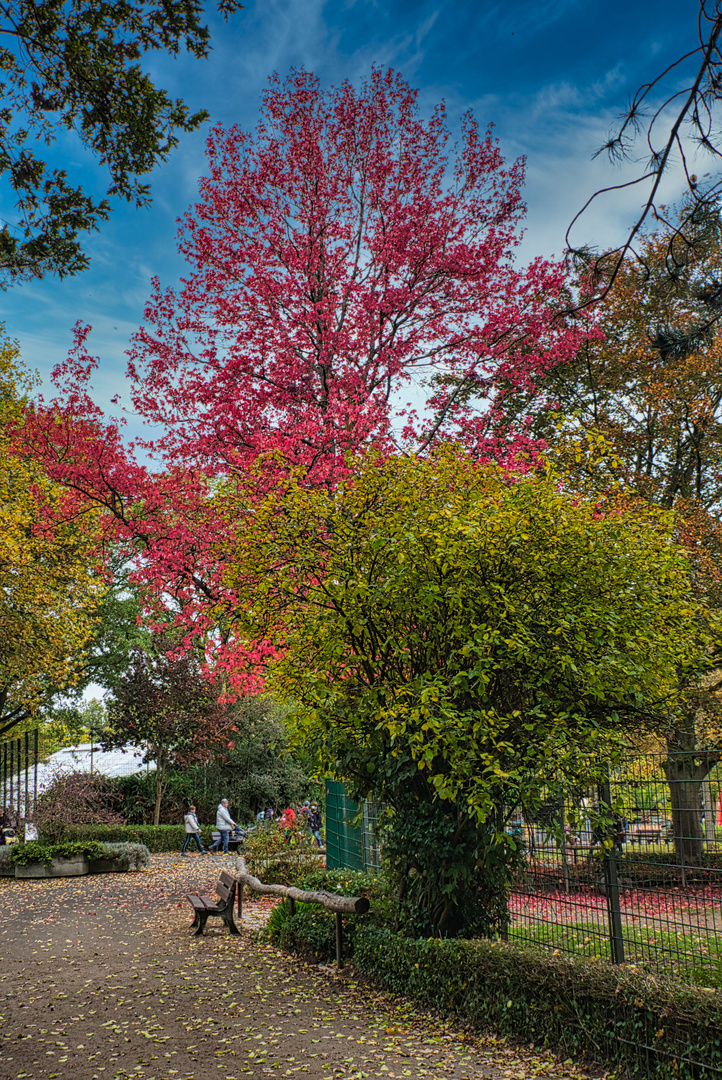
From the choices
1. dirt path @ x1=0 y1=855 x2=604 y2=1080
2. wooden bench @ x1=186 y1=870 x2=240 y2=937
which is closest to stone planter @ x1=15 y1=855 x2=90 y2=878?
dirt path @ x1=0 y1=855 x2=604 y2=1080

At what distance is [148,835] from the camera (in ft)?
67.7

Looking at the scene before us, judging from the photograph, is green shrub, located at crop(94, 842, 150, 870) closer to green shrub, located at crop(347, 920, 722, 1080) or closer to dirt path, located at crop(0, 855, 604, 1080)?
dirt path, located at crop(0, 855, 604, 1080)

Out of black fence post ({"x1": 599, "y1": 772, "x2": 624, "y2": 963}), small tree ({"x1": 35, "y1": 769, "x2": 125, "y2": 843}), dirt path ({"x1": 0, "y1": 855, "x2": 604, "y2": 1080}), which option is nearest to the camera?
dirt path ({"x1": 0, "y1": 855, "x2": 604, "y2": 1080})

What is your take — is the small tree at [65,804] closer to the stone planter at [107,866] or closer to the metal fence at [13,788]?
the metal fence at [13,788]

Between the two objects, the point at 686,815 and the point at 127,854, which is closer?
the point at 686,815

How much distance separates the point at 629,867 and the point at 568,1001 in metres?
1.00

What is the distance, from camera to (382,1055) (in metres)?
4.64

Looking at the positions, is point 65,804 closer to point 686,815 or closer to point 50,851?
point 50,851

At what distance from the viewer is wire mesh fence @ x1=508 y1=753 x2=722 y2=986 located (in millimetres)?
4652

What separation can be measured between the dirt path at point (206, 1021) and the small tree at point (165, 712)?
1199cm

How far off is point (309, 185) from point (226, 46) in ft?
25.7

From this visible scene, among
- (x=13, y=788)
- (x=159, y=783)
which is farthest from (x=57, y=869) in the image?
(x=159, y=783)

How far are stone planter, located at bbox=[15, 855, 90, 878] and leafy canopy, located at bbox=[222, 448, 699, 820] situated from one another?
12.3 meters

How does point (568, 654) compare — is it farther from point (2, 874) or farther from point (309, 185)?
point (2, 874)
